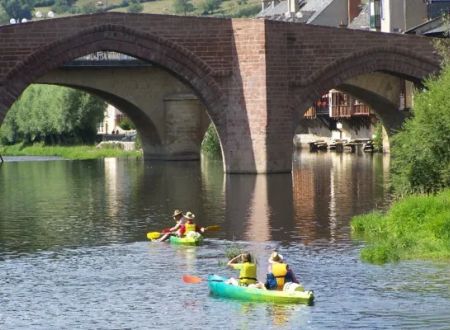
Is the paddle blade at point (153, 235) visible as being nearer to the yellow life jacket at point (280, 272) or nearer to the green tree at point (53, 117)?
the yellow life jacket at point (280, 272)

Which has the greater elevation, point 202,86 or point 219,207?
point 202,86

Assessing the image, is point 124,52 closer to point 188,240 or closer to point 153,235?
point 153,235

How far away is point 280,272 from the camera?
105 ft

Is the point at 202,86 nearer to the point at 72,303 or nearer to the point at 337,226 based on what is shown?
the point at 337,226

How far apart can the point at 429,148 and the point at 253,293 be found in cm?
1601

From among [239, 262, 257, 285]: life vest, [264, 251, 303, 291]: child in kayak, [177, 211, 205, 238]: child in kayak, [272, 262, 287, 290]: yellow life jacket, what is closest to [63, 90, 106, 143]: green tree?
[177, 211, 205, 238]: child in kayak

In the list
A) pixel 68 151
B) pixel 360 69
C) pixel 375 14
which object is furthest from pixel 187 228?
pixel 68 151

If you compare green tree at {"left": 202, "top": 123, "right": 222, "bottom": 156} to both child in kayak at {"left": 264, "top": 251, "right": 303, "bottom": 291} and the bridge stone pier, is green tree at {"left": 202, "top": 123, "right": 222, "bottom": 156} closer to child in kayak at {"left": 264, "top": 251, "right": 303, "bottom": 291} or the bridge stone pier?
the bridge stone pier

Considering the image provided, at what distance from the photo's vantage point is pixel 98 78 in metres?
89.0

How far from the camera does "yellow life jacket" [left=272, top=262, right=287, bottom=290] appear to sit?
105 feet

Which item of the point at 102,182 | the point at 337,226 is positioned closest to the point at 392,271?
the point at 337,226

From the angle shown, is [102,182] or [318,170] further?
[318,170]

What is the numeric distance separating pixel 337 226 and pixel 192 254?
291 inches

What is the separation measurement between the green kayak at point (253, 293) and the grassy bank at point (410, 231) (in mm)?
5643
